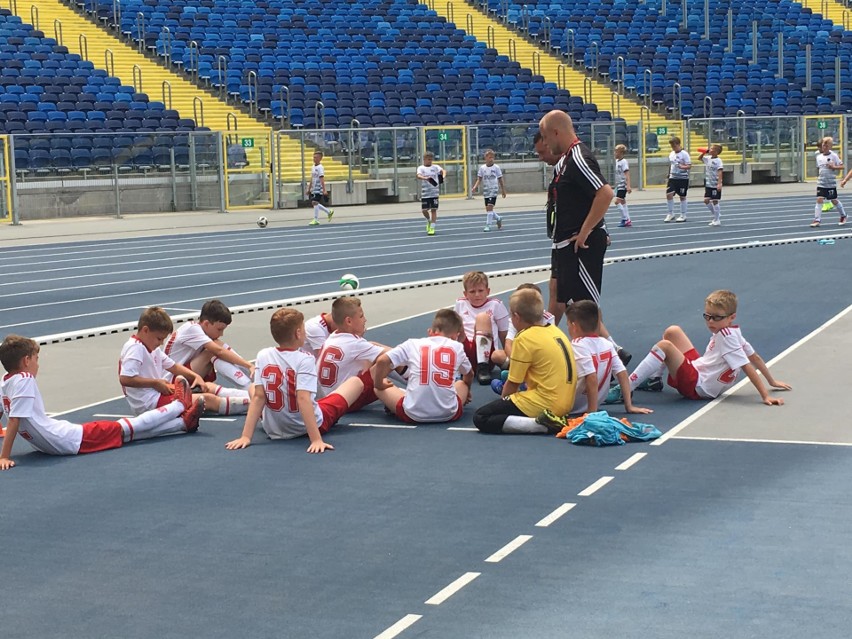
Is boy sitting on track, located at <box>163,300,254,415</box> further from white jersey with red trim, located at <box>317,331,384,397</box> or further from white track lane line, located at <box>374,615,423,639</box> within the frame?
white track lane line, located at <box>374,615,423,639</box>

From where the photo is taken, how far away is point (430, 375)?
31.7 ft

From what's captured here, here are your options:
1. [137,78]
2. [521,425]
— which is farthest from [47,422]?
[137,78]

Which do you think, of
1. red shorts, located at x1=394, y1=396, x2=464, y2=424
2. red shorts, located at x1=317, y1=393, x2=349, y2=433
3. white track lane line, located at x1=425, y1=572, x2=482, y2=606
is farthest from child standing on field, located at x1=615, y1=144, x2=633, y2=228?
white track lane line, located at x1=425, y1=572, x2=482, y2=606

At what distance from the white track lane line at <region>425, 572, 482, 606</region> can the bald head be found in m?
5.30

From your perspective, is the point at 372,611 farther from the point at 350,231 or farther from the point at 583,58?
the point at 583,58

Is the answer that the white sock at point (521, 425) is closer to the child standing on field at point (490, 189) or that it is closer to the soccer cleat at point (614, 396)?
the soccer cleat at point (614, 396)

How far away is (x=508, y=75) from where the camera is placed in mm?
45594

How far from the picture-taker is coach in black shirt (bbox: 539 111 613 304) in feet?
35.2

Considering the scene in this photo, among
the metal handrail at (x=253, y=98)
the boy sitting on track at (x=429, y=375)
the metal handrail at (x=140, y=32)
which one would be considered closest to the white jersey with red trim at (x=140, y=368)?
the boy sitting on track at (x=429, y=375)

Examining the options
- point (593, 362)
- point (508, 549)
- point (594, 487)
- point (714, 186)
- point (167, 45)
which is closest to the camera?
point (508, 549)

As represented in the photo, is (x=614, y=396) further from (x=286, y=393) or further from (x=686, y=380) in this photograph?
(x=286, y=393)

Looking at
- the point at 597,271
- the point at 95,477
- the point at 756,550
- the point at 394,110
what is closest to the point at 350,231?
the point at 394,110

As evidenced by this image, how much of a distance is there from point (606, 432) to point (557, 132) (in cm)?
292

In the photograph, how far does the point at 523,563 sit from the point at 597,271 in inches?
191
